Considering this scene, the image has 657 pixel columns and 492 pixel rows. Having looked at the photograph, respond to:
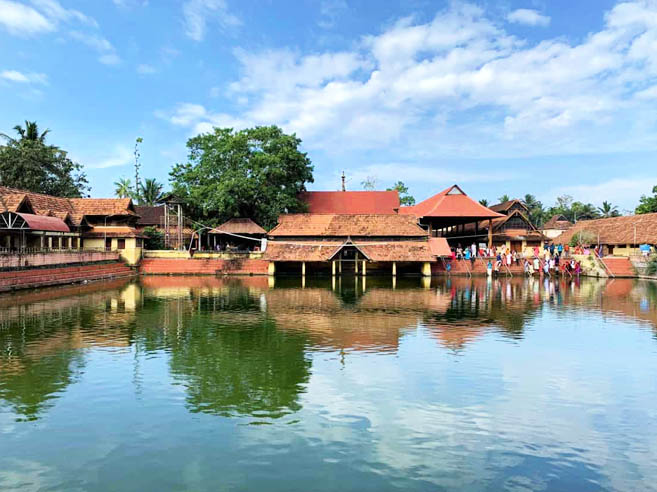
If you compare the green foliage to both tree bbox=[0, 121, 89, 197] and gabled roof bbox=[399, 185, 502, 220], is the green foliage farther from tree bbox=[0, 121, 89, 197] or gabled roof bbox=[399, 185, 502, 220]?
gabled roof bbox=[399, 185, 502, 220]

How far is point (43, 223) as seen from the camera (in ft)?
81.9

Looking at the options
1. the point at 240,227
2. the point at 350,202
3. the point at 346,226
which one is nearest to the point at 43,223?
the point at 240,227

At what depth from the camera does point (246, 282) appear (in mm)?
26828

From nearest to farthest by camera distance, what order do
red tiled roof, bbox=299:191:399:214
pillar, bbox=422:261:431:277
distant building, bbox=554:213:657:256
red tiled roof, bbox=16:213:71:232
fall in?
red tiled roof, bbox=16:213:71:232 < pillar, bbox=422:261:431:277 < distant building, bbox=554:213:657:256 < red tiled roof, bbox=299:191:399:214

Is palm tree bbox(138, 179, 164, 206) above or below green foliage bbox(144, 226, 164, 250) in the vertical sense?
above

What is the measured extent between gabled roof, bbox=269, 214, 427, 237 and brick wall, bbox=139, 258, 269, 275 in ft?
8.07

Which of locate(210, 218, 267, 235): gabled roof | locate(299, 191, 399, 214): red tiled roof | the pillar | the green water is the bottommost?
the green water

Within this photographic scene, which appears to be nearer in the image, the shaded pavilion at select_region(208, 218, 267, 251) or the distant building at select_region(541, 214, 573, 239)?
the shaded pavilion at select_region(208, 218, 267, 251)

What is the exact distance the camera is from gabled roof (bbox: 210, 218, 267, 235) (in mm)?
32938

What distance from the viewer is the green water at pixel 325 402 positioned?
525 centimetres

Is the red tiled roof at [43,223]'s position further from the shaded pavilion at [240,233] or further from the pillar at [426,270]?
the pillar at [426,270]

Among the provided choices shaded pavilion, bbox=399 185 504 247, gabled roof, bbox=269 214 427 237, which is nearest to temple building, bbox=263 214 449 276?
gabled roof, bbox=269 214 427 237

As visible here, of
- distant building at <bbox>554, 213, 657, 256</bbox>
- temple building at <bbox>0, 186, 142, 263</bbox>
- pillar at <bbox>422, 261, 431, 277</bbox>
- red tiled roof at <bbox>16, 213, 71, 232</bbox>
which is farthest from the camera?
distant building at <bbox>554, 213, 657, 256</bbox>

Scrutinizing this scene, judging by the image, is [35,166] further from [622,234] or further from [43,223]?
[622,234]
